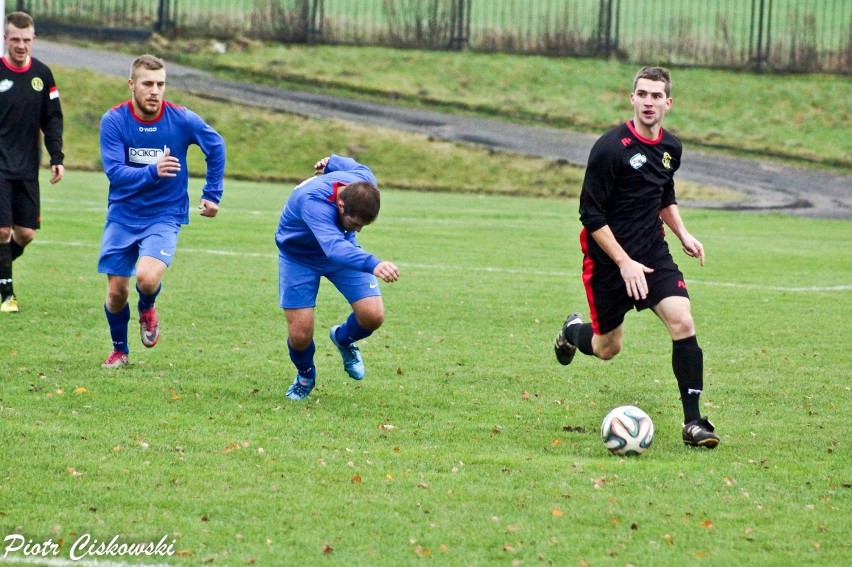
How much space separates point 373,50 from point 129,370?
3047 cm

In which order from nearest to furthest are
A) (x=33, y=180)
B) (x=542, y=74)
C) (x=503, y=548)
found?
(x=503, y=548), (x=33, y=180), (x=542, y=74)

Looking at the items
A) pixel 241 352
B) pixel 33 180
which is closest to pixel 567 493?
pixel 241 352

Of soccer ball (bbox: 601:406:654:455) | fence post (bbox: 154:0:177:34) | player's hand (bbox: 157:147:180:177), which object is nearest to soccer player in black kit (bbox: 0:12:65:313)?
player's hand (bbox: 157:147:180:177)

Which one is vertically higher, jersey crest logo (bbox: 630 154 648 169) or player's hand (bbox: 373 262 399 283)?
jersey crest logo (bbox: 630 154 648 169)

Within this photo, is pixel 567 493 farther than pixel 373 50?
No

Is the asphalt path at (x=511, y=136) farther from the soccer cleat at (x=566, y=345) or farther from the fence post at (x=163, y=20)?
the soccer cleat at (x=566, y=345)

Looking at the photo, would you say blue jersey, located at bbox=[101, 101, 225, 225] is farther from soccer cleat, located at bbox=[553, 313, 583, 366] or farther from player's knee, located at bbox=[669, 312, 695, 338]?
player's knee, located at bbox=[669, 312, 695, 338]

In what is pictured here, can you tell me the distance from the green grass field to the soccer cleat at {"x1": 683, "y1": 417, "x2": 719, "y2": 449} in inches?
2.8

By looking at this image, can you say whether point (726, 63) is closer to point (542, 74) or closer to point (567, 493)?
point (542, 74)

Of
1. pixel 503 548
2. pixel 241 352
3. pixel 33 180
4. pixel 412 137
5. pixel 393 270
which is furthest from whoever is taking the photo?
pixel 412 137

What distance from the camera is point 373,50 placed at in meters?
38.4

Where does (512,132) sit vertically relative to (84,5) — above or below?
below

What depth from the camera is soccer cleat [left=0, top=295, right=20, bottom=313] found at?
37.1 feet

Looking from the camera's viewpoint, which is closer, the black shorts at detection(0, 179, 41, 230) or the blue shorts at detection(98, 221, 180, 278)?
the blue shorts at detection(98, 221, 180, 278)
